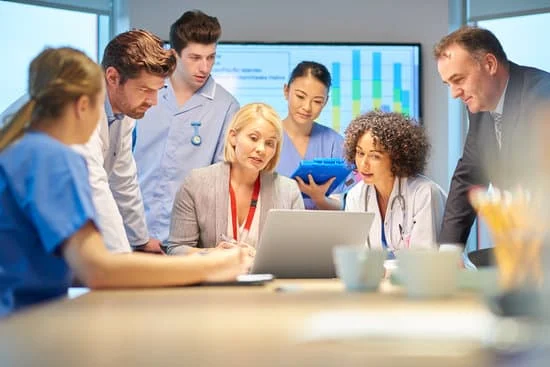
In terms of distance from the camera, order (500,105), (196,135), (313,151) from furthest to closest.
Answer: (313,151) < (196,135) < (500,105)

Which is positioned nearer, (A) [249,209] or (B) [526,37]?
(A) [249,209]

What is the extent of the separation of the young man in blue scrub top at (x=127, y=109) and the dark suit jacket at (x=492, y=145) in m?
1.13

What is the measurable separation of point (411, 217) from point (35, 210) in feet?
6.79

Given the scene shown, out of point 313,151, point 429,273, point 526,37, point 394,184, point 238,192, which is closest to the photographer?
point 429,273

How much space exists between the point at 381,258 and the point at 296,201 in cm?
157

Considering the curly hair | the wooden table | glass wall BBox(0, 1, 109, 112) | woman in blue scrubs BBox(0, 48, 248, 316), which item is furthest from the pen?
glass wall BBox(0, 1, 109, 112)

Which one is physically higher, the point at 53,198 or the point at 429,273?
the point at 53,198

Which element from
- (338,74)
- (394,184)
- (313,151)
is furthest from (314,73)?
(394,184)

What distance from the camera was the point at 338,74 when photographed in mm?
5715

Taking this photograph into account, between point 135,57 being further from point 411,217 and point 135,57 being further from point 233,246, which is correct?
point 411,217

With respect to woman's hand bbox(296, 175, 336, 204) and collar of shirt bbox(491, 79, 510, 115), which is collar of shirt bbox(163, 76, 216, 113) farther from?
collar of shirt bbox(491, 79, 510, 115)

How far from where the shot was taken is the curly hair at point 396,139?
362 cm

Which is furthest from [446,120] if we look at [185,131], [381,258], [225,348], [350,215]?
[225,348]

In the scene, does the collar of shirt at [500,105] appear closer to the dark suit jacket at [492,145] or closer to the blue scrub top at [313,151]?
the dark suit jacket at [492,145]
